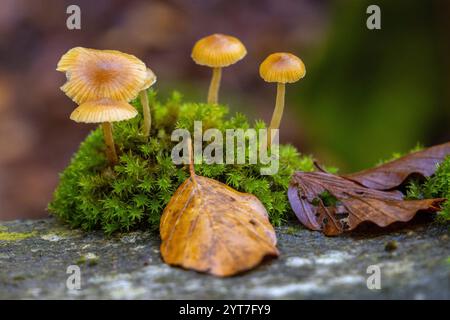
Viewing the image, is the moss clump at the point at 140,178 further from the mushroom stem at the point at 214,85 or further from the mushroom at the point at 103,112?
the mushroom at the point at 103,112

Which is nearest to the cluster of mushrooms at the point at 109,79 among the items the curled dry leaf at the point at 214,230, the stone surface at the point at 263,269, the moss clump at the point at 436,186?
the curled dry leaf at the point at 214,230

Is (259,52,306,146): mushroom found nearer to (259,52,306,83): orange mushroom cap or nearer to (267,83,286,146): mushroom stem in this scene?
(259,52,306,83): orange mushroom cap

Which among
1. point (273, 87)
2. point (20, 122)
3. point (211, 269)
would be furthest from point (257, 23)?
point (211, 269)

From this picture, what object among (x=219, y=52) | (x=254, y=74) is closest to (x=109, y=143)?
(x=219, y=52)

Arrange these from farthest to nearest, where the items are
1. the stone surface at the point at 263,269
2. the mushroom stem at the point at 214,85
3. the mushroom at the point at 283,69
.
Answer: the mushroom stem at the point at 214,85 → the mushroom at the point at 283,69 → the stone surface at the point at 263,269

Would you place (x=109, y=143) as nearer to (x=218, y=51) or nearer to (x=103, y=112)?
(x=103, y=112)

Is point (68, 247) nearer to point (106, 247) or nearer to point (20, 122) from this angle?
point (106, 247)
